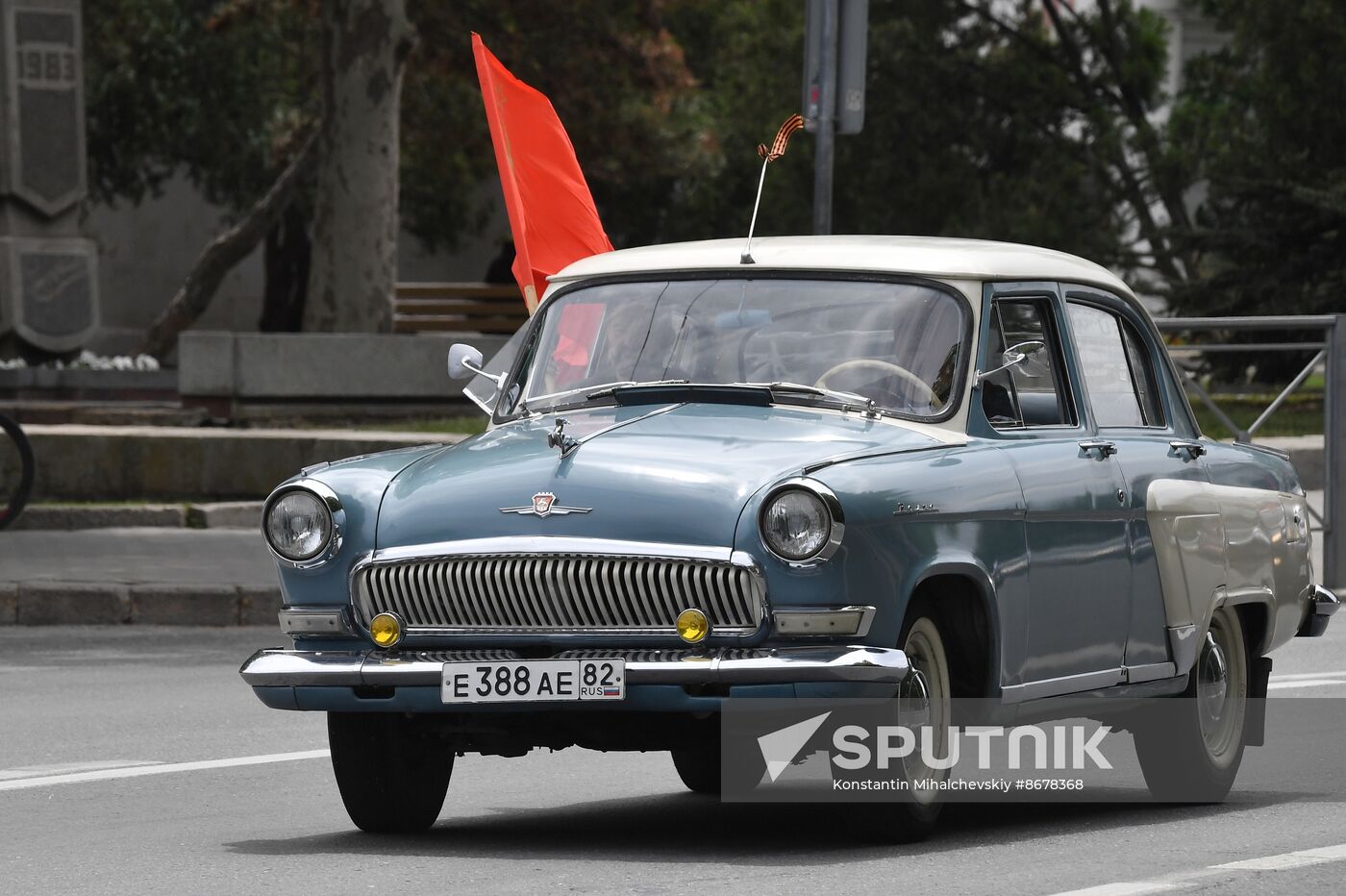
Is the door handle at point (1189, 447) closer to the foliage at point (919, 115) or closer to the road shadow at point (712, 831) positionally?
the road shadow at point (712, 831)

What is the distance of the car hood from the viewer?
6379mm

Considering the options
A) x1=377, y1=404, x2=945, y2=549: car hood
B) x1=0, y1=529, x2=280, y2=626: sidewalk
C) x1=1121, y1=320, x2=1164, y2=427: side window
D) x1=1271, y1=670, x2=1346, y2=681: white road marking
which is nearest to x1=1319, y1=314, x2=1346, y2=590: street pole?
x1=1271, y1=670, x2=1346, y2=681: white road marking

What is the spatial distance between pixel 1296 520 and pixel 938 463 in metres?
2.53

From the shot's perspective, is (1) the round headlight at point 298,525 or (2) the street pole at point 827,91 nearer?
(1) the round headlight at point 298,525

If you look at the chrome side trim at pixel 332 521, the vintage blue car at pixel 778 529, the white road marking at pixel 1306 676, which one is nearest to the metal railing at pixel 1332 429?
the white road marking at pixel 1306 676

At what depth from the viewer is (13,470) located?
18016 mm

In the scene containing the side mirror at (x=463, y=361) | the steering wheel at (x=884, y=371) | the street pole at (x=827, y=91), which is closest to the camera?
the steering wheel at (x=884, y=371)

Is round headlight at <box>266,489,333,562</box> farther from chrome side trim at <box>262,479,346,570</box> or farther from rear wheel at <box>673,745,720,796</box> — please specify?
rear wheel at <box>673,745,720,796</box>

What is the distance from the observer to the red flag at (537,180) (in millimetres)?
12125

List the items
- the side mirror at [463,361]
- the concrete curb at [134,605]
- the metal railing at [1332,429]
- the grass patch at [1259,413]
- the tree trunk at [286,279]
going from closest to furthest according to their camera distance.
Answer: the side mirror at [463,361] < the concrete curb at [134,605] < the metal railing at [1332,429] < the grass patch at [1259,413] < the tree trunk at [286,279]

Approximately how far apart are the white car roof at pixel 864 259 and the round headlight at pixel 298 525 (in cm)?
146

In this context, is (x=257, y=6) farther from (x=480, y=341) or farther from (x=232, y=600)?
(x=232, y=600)

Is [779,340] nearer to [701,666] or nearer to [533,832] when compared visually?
[701,666]

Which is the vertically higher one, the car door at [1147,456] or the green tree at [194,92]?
the green tree at [194,92]
